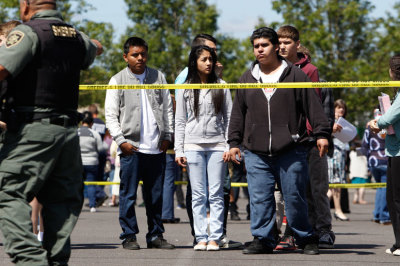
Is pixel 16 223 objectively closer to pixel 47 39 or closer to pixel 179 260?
pixel 47 39

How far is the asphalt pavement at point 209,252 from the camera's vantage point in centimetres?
750

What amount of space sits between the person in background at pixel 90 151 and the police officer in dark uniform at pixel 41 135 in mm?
10619

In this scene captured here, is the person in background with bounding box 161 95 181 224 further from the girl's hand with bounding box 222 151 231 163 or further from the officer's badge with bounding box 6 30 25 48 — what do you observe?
the officer's badge with bounding box 6 30 25 48

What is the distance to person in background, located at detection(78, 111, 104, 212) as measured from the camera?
53.1 feet

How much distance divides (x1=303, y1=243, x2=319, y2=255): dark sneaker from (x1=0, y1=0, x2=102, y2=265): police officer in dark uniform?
10.4 ft

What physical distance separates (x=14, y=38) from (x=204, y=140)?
3.44 m

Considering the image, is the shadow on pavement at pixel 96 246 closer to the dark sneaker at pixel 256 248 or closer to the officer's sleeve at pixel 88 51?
the dark sneaker at pixel 256 248

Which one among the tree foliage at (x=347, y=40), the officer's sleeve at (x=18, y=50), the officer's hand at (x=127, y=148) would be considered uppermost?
the tree foliage at (x=347, y=40)

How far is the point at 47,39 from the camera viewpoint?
532 cm

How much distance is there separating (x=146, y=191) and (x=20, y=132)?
352 cm

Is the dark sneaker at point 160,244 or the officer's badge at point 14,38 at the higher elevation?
the officer's badge at point 14,38

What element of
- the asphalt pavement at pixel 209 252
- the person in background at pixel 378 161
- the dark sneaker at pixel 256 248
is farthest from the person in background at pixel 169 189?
the dark sneaker at pixel 256 248

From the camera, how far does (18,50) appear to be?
516 cm

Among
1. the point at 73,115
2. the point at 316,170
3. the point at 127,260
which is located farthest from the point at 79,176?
the point at 316,170
